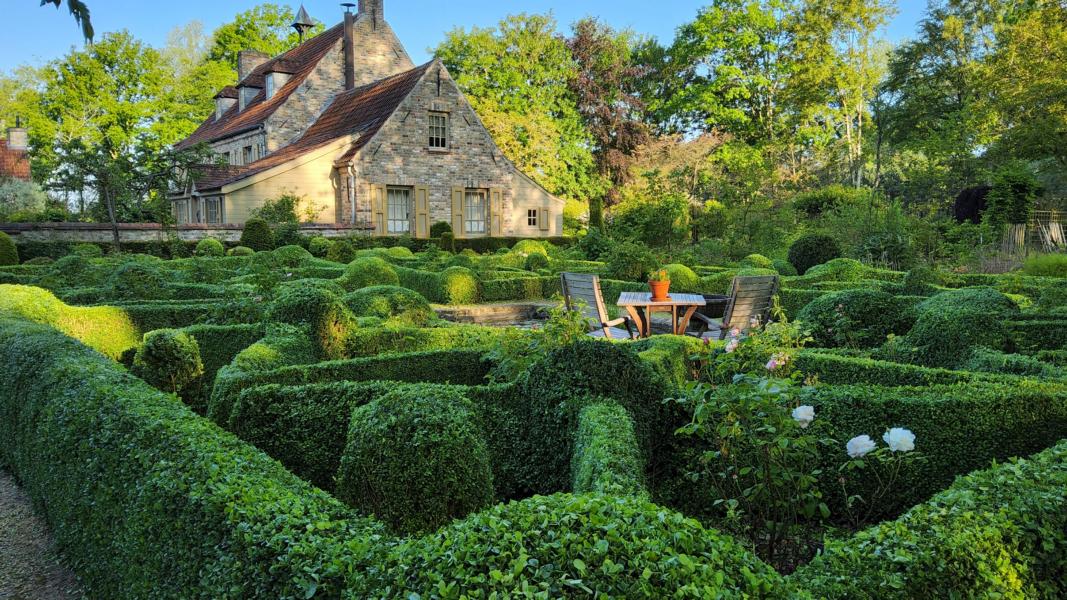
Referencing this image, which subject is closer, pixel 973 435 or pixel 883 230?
pixel 973 435

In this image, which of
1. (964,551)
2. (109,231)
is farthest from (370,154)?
(964,551)

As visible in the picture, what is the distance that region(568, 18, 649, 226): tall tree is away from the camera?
3859cm

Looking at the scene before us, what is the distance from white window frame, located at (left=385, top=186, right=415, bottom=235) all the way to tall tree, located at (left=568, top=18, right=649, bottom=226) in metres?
15.2

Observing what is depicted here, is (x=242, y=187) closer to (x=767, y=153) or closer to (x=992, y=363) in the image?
(x=992, y=363)

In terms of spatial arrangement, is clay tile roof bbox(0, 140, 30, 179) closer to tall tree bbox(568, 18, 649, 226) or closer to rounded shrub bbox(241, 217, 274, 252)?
rounded shrub bbox(241, 217, 274, 252)

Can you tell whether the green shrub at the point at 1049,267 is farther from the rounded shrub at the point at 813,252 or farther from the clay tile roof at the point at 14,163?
the clay tile roof at the point at 14,163

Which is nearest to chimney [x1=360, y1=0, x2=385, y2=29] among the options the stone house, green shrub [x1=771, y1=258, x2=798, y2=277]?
the stone house

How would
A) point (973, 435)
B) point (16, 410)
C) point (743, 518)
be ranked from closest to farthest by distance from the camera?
point (743, 518)
point (973, 435)
point (16, 410)

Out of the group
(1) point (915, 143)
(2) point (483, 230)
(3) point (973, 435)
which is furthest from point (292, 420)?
(1) point (915, 143)

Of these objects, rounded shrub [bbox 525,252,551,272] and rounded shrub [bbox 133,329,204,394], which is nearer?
rounded shrub [bbox 133,329,204,394]

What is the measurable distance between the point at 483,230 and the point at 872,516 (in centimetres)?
2461

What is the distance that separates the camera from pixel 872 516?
155 inches

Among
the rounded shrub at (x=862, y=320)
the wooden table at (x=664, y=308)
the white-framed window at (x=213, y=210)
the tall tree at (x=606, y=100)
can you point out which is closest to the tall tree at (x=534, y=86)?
the tall tree at (x=606, y=100)

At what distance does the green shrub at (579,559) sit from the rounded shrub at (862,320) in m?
5.50
